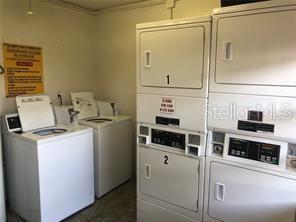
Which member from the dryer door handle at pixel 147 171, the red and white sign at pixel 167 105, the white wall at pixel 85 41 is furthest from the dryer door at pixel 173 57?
the white wall at pixel 85 41

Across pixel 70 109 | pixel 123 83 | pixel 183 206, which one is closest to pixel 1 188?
pixel 70 109

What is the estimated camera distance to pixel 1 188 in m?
2.33

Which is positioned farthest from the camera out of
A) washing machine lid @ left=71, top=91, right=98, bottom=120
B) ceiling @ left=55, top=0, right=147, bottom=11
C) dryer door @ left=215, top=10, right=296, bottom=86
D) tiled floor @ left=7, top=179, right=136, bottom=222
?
washing machine lid @ left=71, top=91, right=98, bottom=120

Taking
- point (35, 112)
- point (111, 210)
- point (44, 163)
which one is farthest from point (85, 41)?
point (111, 210)

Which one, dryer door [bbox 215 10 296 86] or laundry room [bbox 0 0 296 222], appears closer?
dryer door [bbox 215 10 296 86]

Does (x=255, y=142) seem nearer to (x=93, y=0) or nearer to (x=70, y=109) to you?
(x=70, y=109)

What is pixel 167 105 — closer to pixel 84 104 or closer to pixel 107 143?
pixel 107 143

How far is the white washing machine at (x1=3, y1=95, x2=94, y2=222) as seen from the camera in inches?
89.9

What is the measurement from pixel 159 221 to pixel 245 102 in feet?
4.42

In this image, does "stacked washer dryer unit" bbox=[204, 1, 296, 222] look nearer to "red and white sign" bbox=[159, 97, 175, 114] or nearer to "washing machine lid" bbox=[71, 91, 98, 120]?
"red and white sign" bbox=[159, 97, 175, 114]

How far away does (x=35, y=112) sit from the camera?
271 cm

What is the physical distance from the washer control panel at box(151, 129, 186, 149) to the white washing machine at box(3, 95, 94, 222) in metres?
0.92

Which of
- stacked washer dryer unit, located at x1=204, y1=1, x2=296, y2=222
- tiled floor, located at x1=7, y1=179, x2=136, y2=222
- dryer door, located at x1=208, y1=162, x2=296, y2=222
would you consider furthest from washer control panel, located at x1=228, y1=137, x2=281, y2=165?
tiled floor, located at x1=7, y1=179, x2=136, y2=222

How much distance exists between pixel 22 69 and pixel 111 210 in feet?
6.44
